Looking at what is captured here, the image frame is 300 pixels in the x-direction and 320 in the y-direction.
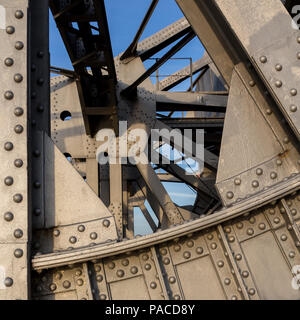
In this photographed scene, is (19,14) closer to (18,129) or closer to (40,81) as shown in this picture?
(40,81)

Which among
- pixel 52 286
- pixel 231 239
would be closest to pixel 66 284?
pixel 52 286

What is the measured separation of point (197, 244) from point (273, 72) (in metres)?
1.35

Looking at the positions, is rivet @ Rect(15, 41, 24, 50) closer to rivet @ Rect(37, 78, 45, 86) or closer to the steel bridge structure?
the steel bridge structure

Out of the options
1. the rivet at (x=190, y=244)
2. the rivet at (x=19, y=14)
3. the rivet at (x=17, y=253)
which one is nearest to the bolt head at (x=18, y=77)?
the rivet at (x=19, y=14)

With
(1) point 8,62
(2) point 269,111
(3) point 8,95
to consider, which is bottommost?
(2) point 269,111

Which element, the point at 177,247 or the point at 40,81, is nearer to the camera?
the point at 177,247

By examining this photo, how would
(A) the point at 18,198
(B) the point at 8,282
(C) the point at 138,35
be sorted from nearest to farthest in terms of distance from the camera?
(B) the point at 8,282 < (A) the point at 18,198 < (C) the point at 138,35

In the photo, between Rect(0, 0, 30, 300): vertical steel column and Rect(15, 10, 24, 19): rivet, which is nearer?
Rect(0, 0, 30, 300): vertical steel column

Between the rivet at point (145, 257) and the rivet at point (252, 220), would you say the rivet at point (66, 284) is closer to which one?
the rivet at point (145, 257)

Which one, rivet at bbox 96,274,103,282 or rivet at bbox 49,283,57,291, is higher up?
rivet at bbox 49,283,57,291

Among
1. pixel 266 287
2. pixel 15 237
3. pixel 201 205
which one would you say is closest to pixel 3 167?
pixel 15 237

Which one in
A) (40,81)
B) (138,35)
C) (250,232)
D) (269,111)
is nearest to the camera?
(250,232)

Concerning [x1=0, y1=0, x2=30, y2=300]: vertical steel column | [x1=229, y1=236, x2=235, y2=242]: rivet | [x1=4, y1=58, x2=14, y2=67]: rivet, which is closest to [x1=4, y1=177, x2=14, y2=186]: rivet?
[x1=0, y1=0, x2=30, y2=300]: vertical steel column
